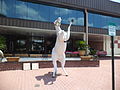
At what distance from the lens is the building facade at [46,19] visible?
1377 centimetres

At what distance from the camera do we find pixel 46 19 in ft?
50.2

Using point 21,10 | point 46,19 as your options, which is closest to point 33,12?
point 21,10

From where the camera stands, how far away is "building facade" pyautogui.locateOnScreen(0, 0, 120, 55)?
45.2 ft

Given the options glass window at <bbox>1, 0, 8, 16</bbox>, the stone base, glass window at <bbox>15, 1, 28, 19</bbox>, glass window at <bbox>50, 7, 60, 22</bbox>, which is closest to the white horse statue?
the stone base

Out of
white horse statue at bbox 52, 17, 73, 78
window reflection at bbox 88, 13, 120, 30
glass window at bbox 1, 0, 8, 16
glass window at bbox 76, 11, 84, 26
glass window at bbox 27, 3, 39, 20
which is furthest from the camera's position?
window reflection at bbox 88, 13, 120, 30

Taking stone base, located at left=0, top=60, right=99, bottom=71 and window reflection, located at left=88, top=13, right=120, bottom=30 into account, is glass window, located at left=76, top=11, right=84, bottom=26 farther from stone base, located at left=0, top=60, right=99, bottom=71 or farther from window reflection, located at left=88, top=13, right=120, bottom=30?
stone base, located at left=0, top=60, right=99, bottom=71

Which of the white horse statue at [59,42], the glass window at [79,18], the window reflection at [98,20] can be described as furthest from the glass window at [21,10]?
the white horse statue at [59,42]

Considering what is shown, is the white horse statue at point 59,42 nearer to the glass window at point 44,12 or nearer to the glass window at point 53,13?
the glass window at point 44,12

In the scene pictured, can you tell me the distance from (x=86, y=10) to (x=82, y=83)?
13135mm

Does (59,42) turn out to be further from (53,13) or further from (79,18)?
(79,18)

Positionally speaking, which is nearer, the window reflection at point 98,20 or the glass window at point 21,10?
the glass window at point 21,10

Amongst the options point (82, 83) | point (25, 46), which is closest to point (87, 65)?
point (82, 83)

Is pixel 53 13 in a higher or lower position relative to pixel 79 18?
higher

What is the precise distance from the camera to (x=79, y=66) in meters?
9.77
